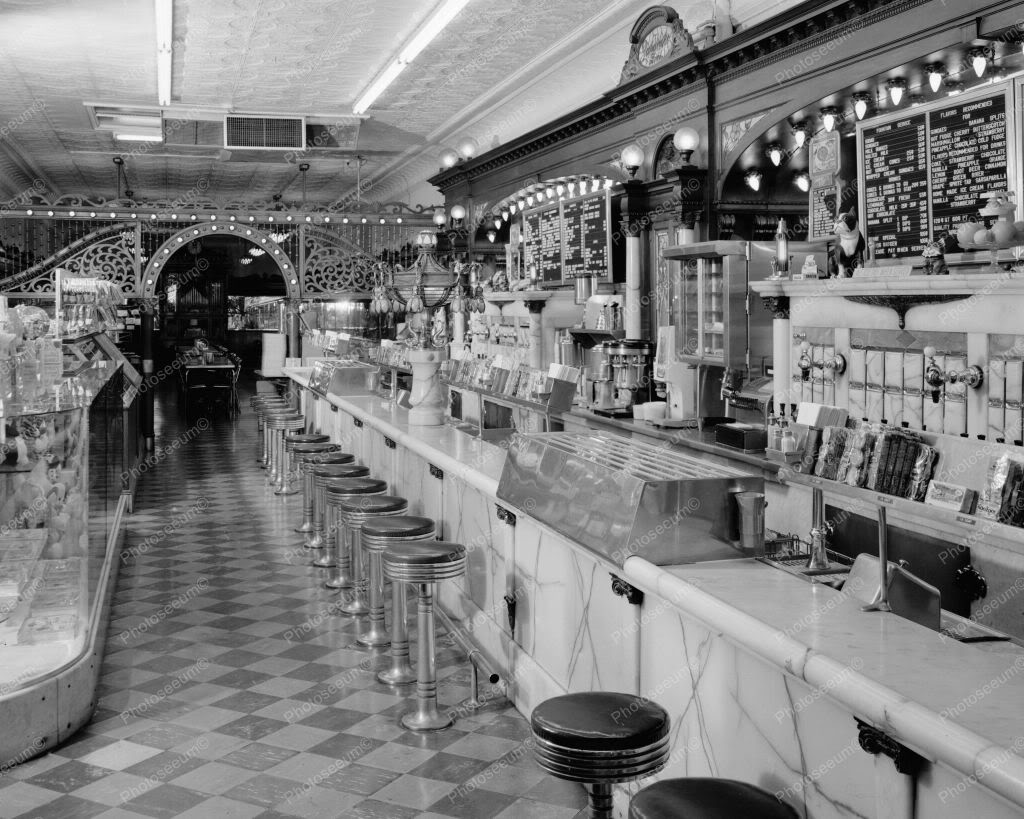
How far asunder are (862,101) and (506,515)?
3670 mm

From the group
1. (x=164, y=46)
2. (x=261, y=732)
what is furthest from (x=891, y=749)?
(x=164, y=46)

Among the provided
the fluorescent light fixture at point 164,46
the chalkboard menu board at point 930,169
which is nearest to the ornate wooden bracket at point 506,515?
the chalkboard menu board at point 930,169

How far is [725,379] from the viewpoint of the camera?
6.76 meters

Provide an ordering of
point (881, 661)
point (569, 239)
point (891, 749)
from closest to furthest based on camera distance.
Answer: point (891, 749) < point (881, 661) < point (569, 239)

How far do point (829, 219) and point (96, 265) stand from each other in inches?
370

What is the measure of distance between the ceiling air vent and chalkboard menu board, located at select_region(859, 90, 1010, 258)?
7.42 m

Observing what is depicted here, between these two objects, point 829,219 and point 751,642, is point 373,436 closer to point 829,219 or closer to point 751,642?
point 829,219

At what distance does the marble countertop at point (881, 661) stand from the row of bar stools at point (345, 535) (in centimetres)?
308

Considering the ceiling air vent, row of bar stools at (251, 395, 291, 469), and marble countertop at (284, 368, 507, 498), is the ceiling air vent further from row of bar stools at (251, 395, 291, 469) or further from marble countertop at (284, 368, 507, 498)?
marble countertop at (284, 368, 507, 498)

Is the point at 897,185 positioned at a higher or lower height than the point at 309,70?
lower

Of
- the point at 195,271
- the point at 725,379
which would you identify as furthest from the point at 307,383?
the point at 195,271

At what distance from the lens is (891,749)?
1908 millimetres

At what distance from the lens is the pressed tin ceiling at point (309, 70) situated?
26.8ft

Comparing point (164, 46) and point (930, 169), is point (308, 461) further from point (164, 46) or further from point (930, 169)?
point (164, 46)
